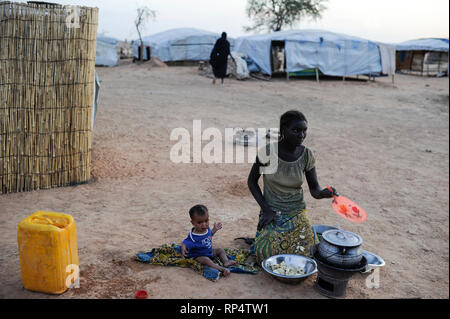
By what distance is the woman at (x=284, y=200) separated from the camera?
2.96 meters

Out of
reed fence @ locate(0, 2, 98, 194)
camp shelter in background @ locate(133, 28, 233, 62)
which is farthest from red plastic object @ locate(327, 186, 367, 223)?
camp shelter in background @ locate(133, 28, 233, 62)

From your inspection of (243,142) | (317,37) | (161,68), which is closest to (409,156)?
(243,142)

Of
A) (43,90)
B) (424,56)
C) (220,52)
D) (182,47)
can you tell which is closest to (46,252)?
(43,90)

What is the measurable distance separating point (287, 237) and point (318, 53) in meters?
16.2

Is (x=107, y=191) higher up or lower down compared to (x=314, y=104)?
lower down

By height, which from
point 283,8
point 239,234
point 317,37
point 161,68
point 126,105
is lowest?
point 239,234

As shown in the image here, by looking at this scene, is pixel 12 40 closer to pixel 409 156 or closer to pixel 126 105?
pixel 126 105

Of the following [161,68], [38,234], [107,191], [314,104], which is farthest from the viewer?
[161,68]

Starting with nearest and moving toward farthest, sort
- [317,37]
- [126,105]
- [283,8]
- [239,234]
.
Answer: [239,234] → [126,105] → [317,37] → [283,8]

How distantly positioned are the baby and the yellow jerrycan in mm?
833

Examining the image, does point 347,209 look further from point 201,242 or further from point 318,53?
point 318,53

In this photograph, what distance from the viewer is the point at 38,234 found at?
2336mm

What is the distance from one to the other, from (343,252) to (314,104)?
978 centimetres

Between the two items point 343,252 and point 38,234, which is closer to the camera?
point 38,234
